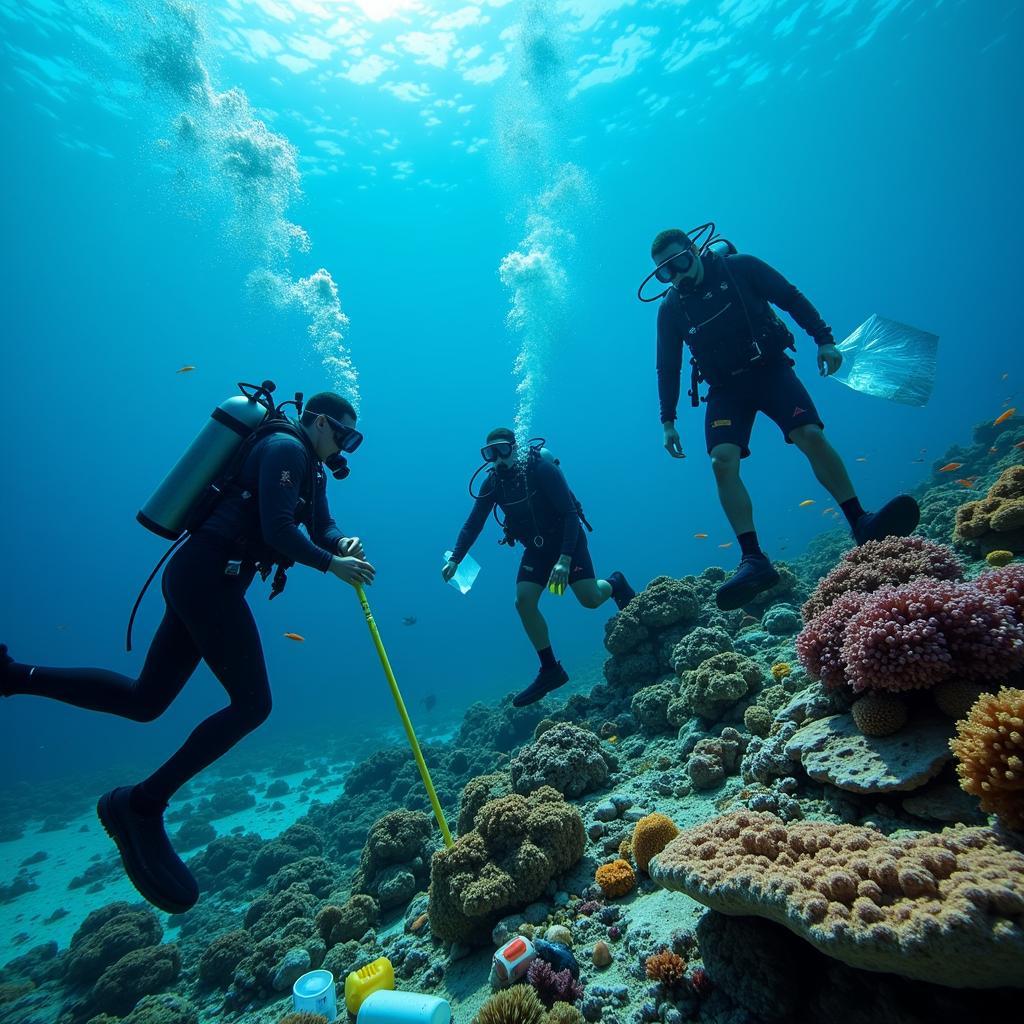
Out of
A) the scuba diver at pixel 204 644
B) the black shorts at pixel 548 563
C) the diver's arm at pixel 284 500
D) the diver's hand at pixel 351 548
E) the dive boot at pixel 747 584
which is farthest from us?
the black shorts at pixel 548 563

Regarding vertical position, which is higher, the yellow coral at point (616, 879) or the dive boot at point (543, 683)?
the dive boot at point (543, 683)

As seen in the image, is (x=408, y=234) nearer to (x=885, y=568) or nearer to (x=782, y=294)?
(x=782, y=294)

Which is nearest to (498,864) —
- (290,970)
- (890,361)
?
(290,970)

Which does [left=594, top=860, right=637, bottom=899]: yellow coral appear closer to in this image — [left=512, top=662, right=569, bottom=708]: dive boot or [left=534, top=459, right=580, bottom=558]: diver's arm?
[left=512, top=662, right=569, bottom=708]: dive boot

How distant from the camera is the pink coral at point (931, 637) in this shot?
7.88 ft

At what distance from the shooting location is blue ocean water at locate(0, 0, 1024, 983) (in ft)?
96.6

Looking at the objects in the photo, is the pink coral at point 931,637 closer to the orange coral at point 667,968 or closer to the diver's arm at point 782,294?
the orange coral at point 667,968

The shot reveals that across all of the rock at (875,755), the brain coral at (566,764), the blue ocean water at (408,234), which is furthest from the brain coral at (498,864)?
the blue ocean water at (408,234)

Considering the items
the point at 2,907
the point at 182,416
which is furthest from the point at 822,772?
the point at 182,416

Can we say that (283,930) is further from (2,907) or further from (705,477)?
(705,477)

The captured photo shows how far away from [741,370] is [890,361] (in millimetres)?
1468

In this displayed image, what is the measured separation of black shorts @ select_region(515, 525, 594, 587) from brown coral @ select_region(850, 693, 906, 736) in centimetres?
452

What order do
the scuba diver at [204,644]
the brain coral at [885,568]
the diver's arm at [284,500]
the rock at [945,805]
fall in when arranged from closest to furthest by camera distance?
the rock at [945,805] → the scuba diver at [204,644] → the diver's arm at [284,500] → the brain coral at [885,568]

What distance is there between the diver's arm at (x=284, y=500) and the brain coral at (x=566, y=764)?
121 inches
